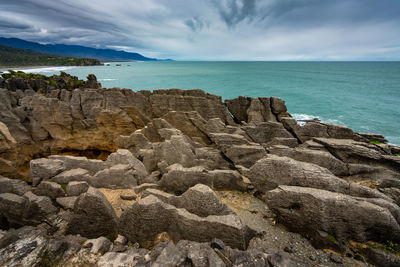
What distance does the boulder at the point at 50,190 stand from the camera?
10.8 m

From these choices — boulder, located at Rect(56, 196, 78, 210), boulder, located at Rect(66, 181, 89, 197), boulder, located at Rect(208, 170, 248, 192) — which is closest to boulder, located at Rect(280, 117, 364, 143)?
boulder, located at Rect(208, 170, 248, 192)

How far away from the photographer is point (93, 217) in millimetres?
8750

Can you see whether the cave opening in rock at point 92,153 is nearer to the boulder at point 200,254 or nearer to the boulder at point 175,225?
the boulder at point 175,225

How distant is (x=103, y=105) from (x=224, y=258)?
2268 centimetres

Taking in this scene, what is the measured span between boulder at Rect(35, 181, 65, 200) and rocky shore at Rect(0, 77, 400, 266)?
6 cm

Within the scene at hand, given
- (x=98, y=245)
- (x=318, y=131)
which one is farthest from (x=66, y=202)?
(x=318, y=131)

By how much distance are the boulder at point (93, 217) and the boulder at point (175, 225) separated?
0.72 m

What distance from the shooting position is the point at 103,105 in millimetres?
23312

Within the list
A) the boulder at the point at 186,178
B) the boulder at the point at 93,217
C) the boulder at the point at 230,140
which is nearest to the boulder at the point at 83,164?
the boulder at the point at 93,217

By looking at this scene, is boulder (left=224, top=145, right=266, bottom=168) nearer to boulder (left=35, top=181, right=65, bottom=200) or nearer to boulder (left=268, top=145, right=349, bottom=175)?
boulder (left=268, top=145, right=349, bottom=175)

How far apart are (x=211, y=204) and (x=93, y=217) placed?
5707 millimetres

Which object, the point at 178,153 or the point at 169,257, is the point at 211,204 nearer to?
A: the point at 169,257

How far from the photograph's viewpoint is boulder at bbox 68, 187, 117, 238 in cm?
865

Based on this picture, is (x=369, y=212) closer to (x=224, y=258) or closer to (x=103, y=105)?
(x=224, y=258)
